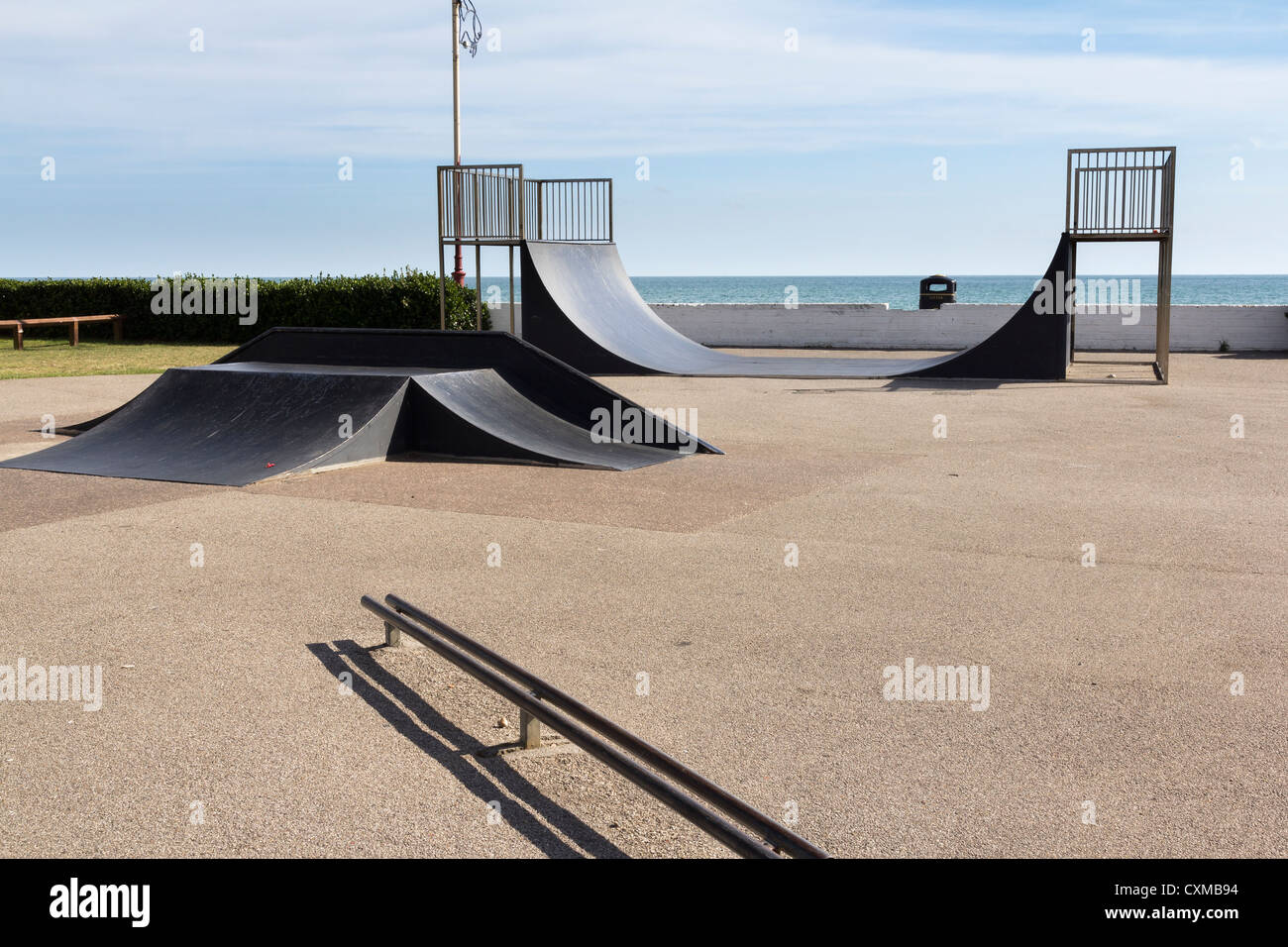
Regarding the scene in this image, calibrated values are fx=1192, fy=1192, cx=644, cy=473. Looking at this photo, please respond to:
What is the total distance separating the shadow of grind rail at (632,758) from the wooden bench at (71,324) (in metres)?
24.8

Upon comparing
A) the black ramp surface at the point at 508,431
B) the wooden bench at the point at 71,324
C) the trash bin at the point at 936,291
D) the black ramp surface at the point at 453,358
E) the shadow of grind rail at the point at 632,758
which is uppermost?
the trash bin at the point at 936,291

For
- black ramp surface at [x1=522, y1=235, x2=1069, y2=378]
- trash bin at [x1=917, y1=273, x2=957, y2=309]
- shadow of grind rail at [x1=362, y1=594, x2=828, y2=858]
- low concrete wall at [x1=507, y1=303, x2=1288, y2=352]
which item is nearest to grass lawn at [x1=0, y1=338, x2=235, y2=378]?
black ramp surface at [x1=522, y1=235, x2=1069, y2=378]

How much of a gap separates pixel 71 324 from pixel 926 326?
65.5ft

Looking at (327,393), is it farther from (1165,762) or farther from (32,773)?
(1165,762)

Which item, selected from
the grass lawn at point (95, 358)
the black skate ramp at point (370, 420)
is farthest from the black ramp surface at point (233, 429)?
the grass lawn at point (95, 358)

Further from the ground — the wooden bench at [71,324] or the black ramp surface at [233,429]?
the wooden bench at [71,324]

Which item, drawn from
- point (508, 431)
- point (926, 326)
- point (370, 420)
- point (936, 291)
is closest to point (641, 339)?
point (926, 326)

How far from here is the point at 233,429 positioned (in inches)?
435

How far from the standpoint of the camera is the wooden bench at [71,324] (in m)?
26.4

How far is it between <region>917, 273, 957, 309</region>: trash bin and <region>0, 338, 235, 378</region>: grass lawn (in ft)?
70.0

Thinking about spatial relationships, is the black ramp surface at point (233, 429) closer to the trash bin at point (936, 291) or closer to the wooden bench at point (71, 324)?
the wooden bench at point (71, 324)

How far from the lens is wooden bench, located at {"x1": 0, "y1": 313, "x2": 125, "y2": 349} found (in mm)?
26422

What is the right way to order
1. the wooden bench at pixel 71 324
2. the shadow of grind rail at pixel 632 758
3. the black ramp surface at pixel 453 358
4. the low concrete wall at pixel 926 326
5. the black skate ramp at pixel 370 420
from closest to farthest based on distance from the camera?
1. the shadow of grind rail at pixel 632 758
2. the black skate ramp at pixel 370 420
3. the black ramp surface at pixel 453 358
4. the low concrete wall at pixel 926 326
5. the wooden bench at pixel 71 324

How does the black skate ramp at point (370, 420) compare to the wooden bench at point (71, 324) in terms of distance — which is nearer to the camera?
the black skate ramp at point (370, 420)
